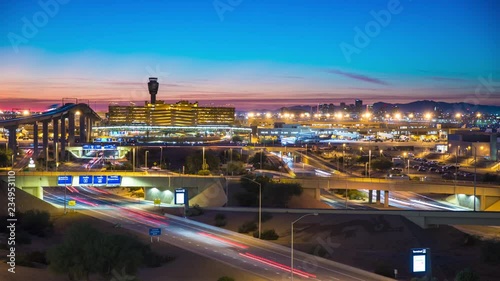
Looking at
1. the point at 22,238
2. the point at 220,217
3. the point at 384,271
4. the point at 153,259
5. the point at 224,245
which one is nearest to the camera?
the point at 153,259

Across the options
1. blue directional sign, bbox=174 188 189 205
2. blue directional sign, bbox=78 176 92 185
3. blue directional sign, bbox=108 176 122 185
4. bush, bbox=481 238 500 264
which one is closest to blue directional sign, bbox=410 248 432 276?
bush, bbox=481 238 500 264

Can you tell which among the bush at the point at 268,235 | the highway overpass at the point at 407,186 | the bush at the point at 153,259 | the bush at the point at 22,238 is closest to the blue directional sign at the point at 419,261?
the bush at the point at 153,259

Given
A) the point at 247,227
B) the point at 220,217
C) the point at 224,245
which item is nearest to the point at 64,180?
the point at 220,217

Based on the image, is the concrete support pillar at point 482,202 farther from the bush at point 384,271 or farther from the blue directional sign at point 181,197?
the blue directional sign at point 181,197

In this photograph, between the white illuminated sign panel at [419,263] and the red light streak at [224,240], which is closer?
the white illuminated sign panel at [419,263]

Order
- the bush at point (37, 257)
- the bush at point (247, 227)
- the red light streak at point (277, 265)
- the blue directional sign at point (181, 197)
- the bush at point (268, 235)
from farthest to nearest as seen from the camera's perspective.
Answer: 1. the blue directional sign at point (181, 197)
2. the bush at point (247, 227)
3. the bush at point (268, 235)
4. the bush at point (37, 257)
5. the red light streak at point (277, 265)

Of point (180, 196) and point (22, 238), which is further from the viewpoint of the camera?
point (180, 196)

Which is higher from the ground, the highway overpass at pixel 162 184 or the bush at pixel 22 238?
the highway overpass at pixel 162 184

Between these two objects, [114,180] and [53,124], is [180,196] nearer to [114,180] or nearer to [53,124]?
[114,180]

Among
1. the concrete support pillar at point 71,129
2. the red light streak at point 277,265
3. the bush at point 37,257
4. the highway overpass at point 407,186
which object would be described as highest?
the concrete support pillar at point 71,129

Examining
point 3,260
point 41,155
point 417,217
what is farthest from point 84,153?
point 3,260
